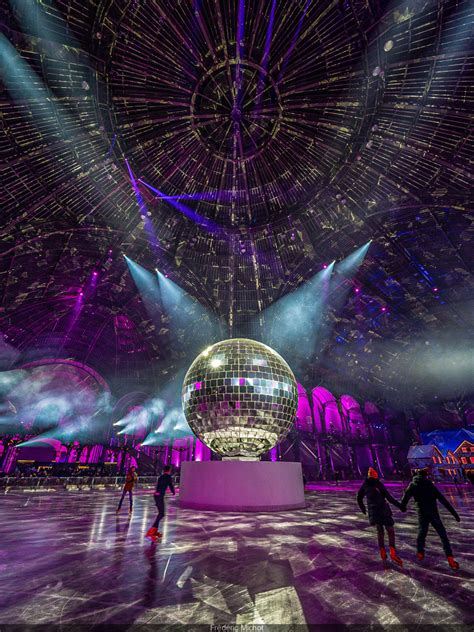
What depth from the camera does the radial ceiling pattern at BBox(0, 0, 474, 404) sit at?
10719mm

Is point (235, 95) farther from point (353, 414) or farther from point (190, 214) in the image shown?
point (353, 414)

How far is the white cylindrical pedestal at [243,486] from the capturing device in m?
10.0

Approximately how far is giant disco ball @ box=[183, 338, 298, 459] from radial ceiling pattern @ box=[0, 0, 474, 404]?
1167cm

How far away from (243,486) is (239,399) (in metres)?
3.42

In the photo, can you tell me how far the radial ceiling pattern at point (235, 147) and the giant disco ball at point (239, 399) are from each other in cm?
1167

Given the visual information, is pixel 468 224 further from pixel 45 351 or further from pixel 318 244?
pixel 45 351

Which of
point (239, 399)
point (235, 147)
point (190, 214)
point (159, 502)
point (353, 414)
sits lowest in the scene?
point (159, 502)

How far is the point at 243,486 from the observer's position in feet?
32.9

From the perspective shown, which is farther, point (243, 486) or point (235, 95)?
point (235, 95)

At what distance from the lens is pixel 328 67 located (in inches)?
477

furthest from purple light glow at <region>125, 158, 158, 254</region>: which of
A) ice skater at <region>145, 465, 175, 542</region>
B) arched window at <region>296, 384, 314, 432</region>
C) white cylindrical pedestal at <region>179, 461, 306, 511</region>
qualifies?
arched window at <region>296, 384, 314, 432</region>

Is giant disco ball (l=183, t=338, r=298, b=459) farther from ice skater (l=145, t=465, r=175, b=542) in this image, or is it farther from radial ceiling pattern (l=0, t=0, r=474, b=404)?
radial ceiling pattern (l=0, t=0, r=474, b=404)

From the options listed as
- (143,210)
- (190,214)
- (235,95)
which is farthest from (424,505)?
(143,210)

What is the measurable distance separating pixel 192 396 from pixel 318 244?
14993 millimetres
